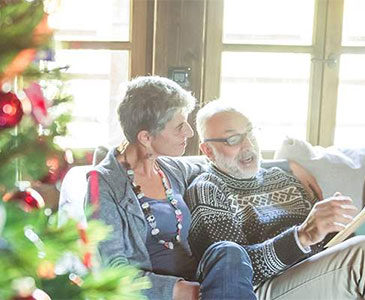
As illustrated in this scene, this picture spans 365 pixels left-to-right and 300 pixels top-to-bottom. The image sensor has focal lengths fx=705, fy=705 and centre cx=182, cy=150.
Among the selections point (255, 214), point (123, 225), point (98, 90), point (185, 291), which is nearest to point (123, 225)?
point (123, 225)

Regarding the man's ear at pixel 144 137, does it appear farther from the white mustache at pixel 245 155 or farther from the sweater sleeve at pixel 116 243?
the white mustache at pixel 245 155

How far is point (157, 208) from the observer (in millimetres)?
2109

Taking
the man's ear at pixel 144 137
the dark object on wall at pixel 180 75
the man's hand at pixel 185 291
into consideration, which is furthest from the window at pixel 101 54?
the man's hand at pixel 185 291

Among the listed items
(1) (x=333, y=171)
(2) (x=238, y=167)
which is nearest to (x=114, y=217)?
(2) (x=238, y=167)

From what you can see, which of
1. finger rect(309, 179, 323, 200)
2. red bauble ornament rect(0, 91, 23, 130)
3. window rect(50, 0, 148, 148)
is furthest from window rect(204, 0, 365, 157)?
red bauble ornament rect(0, 91, 23, 130)

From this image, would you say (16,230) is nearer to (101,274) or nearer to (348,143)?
(101,274)

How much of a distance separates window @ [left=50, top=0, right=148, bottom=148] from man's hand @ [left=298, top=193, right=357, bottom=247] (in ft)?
3.44

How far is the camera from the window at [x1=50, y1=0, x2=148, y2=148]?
2.75m

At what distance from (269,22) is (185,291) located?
142 centimetres

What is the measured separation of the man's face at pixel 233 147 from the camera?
7.55 ft

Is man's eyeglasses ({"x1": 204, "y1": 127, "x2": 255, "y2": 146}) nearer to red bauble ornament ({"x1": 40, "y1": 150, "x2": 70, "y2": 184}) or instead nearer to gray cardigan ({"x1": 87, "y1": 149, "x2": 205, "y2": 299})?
gray cardigan ({"x1": 87, "y1": 149, "x2": 205, "y2": 299})

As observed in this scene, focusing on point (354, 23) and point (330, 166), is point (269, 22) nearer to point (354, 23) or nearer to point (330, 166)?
point (354, 23)

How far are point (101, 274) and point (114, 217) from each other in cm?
118

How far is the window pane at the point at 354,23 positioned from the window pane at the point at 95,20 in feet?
3.04
